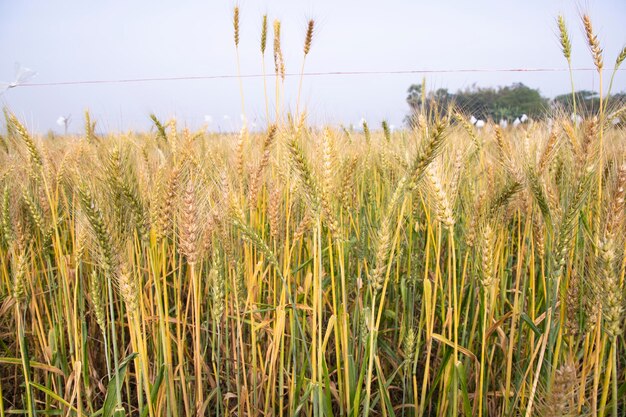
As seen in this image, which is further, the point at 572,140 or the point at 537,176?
the point at 572,140

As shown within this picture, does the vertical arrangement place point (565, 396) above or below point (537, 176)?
below

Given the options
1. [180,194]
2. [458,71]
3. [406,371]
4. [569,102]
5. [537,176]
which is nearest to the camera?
[537,176]

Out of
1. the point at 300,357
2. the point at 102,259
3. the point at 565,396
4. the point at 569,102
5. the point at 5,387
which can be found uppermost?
the point at 569,102

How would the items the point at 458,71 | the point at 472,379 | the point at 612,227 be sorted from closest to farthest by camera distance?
the point at 612,227, the point at 472,379, the point at 458,71

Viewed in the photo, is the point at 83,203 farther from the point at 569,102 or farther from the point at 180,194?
the point at 569,102

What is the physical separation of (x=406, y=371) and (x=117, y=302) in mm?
1408

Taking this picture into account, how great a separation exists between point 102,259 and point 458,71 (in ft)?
10.6

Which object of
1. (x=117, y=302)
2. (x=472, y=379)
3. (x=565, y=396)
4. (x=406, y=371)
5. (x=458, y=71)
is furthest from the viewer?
(x=458, y=71)

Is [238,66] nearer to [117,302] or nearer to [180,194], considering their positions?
[180,194]

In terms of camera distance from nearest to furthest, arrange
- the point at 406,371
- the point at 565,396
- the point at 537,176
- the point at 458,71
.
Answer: the point at 565,396 → the point at 537,176 → the point at 406,371 → the point at 458,71

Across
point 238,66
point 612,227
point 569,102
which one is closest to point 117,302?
point 238,66

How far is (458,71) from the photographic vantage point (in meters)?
3.61

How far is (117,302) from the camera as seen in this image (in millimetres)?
2145

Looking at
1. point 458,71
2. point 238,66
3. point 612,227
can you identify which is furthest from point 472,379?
point 458,71
